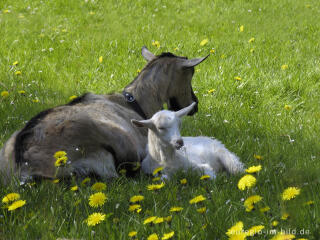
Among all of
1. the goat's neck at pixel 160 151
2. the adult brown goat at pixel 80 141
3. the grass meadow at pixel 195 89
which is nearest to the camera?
the grass meadow at pixel 195 89

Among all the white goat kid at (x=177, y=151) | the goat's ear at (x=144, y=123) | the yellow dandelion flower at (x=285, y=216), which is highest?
the goat's ear at (x=144, y=123)

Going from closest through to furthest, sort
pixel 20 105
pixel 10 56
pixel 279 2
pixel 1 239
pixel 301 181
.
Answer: pixel 1 239 < pixel 301 181 < pixel 20 105 < pixel 10 56 < pixel 279 2

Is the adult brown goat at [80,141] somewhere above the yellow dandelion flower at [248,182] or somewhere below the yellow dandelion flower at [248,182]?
below

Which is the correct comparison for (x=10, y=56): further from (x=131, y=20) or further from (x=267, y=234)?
(x=267, y=234)

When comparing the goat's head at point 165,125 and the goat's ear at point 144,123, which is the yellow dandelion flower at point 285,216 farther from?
the goat's ear at point 144,123

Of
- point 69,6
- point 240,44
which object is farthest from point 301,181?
point 69,6

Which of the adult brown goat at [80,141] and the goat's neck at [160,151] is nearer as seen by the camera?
the adult brown goat at [80,141]

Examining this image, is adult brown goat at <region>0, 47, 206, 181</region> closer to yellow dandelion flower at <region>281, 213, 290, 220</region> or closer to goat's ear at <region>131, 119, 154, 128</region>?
goat's ear at <region>131, 119, 154, 128</region>

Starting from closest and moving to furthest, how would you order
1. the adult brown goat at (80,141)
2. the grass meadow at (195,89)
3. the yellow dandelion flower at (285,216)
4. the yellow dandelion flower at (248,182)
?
the yellow dandelion flower at (285,216)
the yellow dandelion flower at (248,182)
the grass meadow at (195,89)
the adult brown goat at (80,141)

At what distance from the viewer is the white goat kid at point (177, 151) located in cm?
404

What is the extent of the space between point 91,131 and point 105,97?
1154mm

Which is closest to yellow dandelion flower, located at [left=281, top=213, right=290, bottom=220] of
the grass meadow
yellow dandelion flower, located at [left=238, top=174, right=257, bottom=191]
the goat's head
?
the grass meadow

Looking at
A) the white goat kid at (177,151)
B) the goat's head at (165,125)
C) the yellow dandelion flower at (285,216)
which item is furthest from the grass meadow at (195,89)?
the goat's head at (165,125)

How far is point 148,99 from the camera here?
564 cm
